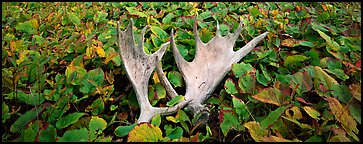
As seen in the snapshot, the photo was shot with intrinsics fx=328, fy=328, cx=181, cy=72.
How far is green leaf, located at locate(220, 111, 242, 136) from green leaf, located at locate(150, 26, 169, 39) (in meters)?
0.85

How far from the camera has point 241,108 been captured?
1.30m

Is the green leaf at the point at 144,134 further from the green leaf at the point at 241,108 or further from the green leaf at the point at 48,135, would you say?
the green leaf at the point at 241,108

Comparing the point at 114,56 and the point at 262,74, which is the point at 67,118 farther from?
the point at 262,74

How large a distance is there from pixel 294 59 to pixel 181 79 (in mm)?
573

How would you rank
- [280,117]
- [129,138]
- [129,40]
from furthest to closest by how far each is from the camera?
[129,40]
[280,117]
[129,138]

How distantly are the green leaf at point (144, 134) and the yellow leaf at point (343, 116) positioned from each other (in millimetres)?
613

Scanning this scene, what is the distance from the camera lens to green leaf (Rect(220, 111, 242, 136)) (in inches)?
47.6

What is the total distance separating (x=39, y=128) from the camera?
112 centimetres

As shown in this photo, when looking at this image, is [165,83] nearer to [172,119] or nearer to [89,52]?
[172,119]

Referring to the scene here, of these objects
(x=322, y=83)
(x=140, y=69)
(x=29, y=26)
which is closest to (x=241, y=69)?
(x=322, y=83)

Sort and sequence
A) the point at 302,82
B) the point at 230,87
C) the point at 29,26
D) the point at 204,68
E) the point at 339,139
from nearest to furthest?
the point at 339,139
the point at 302,82
the point at 230,87
the point at 204,68
the point at 29,26

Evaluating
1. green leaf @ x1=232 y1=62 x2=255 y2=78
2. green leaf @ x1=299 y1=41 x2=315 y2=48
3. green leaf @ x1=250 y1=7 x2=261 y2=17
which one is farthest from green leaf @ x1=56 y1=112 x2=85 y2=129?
green leaf @ x1=250 y1=7 x2=261 y2=17

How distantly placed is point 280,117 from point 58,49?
4.13ft

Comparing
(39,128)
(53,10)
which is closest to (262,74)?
(39,128)
